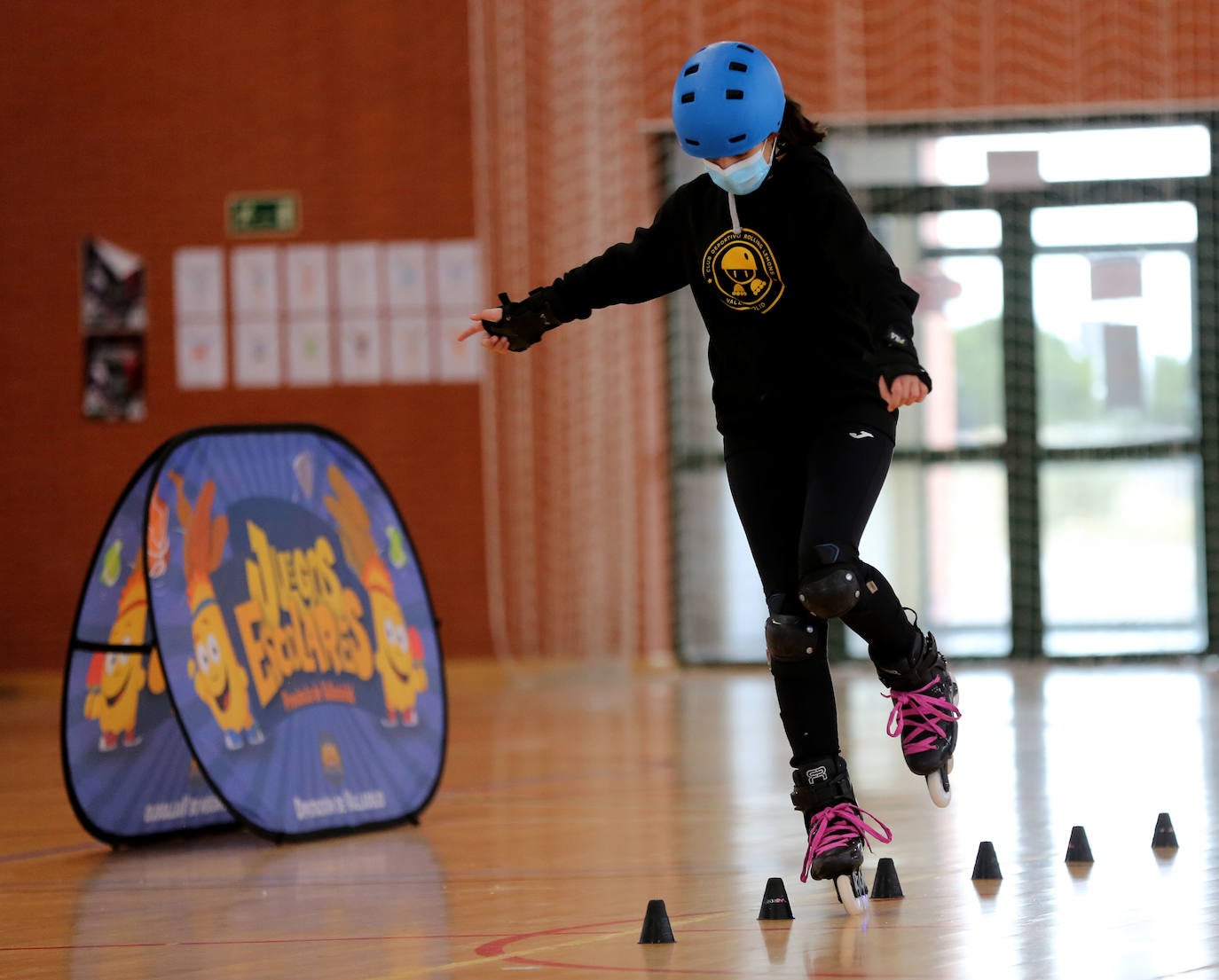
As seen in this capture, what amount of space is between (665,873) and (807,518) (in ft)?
2.98

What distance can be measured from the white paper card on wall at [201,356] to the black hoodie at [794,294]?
5.67 metres

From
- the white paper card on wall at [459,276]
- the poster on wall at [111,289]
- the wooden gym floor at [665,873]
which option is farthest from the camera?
the poster on wall at [111,289]

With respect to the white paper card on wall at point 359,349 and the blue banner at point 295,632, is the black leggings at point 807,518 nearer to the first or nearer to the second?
the blue banner at point 295,632

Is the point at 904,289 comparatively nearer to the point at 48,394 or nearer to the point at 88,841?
the point at 88,841

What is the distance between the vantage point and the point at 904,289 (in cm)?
268

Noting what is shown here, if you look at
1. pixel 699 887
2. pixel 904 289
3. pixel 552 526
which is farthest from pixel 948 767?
pixel 552 526

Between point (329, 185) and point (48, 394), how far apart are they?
1661 mm

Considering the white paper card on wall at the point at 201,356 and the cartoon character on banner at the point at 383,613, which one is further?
the white paper card on wall at the point at 201,356

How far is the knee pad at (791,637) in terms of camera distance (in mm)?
2709

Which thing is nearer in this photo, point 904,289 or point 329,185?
point 904,289

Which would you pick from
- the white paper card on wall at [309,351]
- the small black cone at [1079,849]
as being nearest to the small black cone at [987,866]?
the small black cone at [1079,849]

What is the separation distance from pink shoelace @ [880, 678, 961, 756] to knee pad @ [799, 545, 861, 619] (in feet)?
0.94

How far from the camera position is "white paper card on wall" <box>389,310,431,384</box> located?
26.6 ft

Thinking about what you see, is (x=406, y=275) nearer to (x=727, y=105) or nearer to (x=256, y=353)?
(x=256, y=353)
